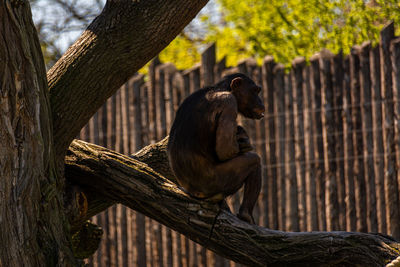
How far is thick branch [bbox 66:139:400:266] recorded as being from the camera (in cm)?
461

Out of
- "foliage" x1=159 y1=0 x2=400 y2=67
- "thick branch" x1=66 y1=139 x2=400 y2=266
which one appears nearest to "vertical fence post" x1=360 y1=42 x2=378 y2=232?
"foliage" x1=159 y1=0 x2=400 y2=67

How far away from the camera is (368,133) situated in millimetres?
8352

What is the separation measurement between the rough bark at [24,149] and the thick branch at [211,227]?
73cm

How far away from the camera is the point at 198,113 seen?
537 centimetres

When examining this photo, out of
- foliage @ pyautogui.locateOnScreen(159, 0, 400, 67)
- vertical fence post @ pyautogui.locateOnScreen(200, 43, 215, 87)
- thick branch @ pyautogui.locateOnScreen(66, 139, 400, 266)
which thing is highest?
foliage @ pyautogui.locateOnScreen(159, 0, 400, 67)

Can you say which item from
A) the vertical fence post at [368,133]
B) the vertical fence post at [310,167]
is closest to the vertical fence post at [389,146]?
the vertical fence post at [368,133]

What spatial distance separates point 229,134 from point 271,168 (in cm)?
379

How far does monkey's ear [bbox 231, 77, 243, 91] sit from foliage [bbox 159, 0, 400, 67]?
455cm

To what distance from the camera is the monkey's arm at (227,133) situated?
5211 millimetres

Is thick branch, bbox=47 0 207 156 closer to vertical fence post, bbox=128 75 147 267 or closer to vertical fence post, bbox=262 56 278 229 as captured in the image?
vertical fence post, bbox=262 56 278 229

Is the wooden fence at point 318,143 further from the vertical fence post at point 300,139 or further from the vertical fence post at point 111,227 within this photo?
the vertical fence post at point 111,227

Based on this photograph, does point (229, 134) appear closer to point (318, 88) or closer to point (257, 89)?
point (257, 89)

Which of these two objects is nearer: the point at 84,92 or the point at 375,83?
the point at 84,92

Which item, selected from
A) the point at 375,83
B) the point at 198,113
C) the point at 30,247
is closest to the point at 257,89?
the point at 198,113
